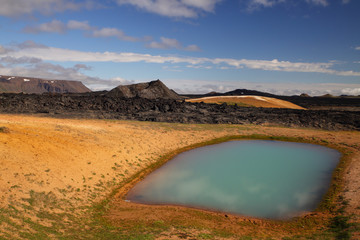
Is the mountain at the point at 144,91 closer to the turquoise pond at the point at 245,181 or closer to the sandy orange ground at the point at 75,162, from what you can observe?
the sandy orange ground at the point at 75,162

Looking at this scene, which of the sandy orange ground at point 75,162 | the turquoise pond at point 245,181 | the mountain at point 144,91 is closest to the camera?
the sandy orange ground at point 75,162

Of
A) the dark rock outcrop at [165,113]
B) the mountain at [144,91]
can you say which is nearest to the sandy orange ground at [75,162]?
the dark rock outcrop at [165,113]

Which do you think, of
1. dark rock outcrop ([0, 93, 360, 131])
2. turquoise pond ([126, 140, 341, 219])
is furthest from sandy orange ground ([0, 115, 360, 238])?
dark rock outcrop ([0, 93, 360, 131])

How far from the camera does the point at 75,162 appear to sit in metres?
21.5

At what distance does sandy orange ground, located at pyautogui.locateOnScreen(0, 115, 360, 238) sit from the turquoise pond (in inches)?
88.5

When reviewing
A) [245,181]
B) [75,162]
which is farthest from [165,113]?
[245,181]

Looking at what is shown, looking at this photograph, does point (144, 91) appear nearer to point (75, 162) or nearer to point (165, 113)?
point (165, 113)

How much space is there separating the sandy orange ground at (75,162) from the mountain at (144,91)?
52308 millimetres

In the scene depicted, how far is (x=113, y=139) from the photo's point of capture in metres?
30.0

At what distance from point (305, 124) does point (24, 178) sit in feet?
150

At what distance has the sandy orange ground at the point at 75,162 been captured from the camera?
627 inches

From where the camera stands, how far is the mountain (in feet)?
286

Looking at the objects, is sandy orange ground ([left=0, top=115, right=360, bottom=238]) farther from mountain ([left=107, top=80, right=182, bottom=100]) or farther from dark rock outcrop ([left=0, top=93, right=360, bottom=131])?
mountain ([left=107, top=80, right=182, bottom=100])

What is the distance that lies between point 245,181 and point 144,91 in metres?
70.1
